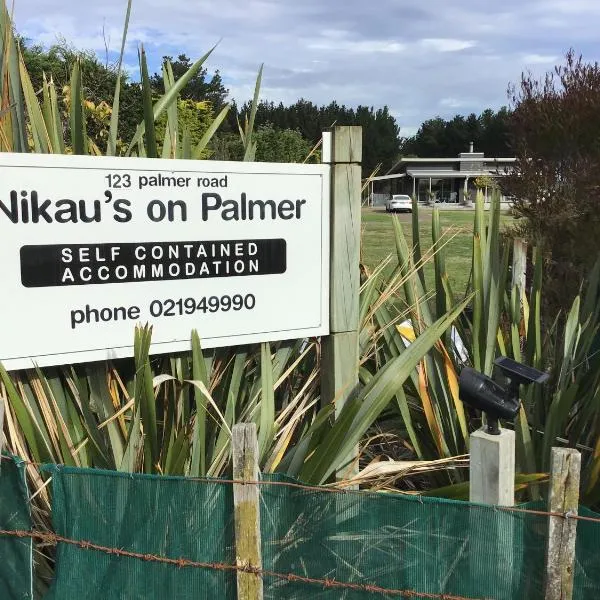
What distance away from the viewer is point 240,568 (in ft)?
7.45

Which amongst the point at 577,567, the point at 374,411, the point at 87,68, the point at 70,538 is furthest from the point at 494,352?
the point at 87,68

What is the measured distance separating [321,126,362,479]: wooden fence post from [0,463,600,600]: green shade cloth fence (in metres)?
0.79

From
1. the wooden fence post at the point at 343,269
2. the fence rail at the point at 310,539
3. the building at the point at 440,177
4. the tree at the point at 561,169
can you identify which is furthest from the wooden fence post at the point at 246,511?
the building at the point at 440,177

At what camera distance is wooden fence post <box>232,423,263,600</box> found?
2199 mm

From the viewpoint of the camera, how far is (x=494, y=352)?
137 inches

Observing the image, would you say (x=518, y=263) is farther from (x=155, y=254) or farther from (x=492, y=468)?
(x=155, y=254)

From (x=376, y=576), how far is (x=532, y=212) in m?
5.10

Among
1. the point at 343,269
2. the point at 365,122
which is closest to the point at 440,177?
the point at 365,122

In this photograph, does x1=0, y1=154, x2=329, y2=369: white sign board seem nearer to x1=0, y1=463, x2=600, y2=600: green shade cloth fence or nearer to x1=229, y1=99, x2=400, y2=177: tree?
x1=0, y1=463, x2=600, y2=600: green shade cloth fence

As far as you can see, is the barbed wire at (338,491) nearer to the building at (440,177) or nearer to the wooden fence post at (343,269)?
the wooden fence post at (343,269)

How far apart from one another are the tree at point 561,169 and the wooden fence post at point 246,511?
178 inches

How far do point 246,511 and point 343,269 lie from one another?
1.19m

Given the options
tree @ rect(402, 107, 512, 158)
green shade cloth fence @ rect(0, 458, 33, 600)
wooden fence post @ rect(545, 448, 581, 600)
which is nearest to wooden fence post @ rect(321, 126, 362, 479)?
wooden fence post @ rect(545, 448, 581, 600)

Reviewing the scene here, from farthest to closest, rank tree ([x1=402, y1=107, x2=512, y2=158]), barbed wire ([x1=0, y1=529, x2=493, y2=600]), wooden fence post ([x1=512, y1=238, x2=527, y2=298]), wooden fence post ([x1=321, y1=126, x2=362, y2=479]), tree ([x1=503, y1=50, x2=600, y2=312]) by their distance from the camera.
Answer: tree ([x1=402, y1=107, x2=512, y2=158]), tree ([x1=503, y1=50, x2=600, y2=312]), wooden fence post ([x1=512, y1=238, x2=527, y2=298]), wooden fence post ([x1=321, y1=126, x2=362, y2=479]), barbed wire ([x1=0, y1=529, x2=493, y2=600])
